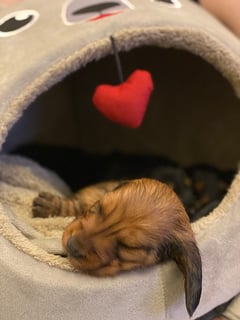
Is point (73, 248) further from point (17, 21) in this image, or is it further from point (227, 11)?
point (227, 11)

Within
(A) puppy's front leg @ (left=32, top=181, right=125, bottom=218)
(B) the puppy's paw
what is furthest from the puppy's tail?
(B) the puppy's paw

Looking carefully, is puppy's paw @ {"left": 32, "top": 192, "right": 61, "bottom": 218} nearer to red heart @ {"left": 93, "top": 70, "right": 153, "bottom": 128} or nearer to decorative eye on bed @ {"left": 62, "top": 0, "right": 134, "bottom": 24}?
red heart @ {"left": 93, "top": 70, "right": 153, "bottom": 128}

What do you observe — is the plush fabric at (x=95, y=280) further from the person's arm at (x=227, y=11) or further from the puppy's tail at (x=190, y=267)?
the person's arm at (x=227, y=11)

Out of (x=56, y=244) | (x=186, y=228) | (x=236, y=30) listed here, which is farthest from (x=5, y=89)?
(x=236, y=30)

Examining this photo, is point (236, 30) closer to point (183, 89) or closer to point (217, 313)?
point (183, 89)

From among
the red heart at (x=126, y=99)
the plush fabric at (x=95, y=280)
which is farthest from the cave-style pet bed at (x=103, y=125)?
the red heart at (x=126, y=99)

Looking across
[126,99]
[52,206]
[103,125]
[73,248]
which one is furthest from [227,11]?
[73,248]
